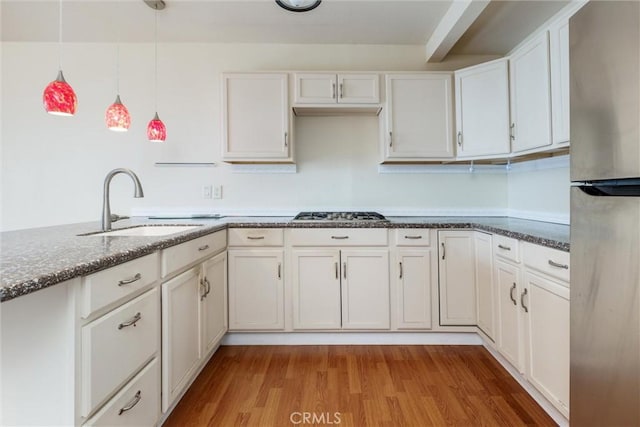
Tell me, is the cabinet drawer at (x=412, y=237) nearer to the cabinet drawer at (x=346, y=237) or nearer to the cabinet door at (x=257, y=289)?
the cabinet drawer at (x=346, y=237)

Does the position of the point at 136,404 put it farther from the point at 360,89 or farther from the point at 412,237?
the point at 360,89

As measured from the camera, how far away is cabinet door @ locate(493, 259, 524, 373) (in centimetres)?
162

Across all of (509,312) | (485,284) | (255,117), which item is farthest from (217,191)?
(509,312)

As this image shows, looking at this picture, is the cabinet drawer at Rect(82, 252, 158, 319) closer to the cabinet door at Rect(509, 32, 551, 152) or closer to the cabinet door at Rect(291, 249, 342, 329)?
the cabinet door at Rect(291, 249, 342, 329)

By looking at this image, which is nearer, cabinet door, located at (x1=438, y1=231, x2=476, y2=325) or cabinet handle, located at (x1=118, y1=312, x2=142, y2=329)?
cabinet handle, located at (x1=118, y1=312, x2=142, y2=329)

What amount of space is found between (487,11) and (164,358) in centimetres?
293

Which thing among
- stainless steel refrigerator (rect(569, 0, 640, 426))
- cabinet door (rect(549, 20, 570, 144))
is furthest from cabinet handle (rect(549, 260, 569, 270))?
cabinet door (rect(549, 20, 570, 144))

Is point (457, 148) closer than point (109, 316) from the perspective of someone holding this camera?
No

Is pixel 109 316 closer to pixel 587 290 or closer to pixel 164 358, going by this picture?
pixel 164 358

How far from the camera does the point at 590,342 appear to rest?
953mm

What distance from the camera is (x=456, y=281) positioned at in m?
2.13

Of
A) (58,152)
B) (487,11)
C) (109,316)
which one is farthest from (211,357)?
(487,11)

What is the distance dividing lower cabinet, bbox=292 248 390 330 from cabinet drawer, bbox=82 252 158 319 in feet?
3.48

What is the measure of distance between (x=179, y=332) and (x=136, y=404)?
0.37 m
